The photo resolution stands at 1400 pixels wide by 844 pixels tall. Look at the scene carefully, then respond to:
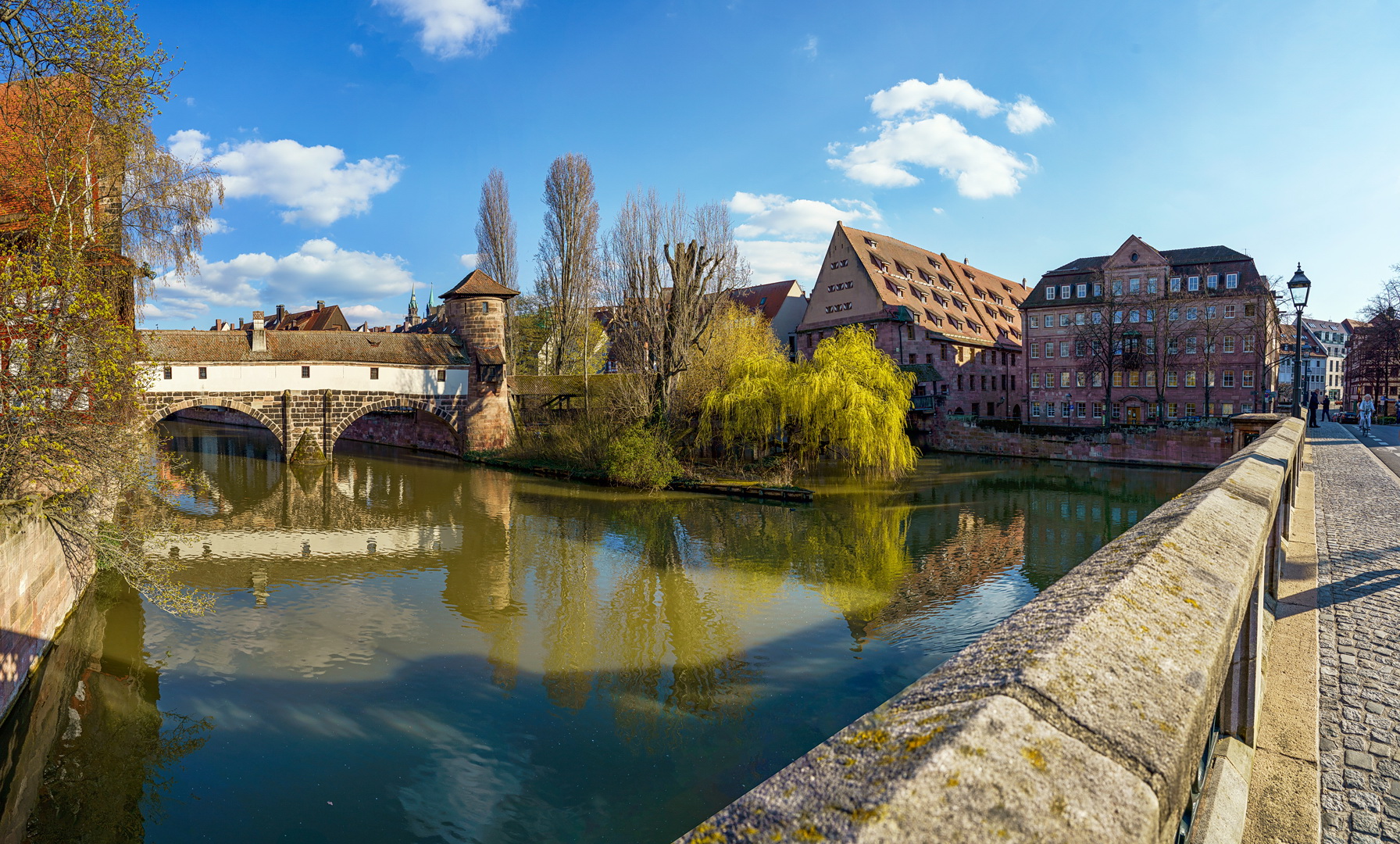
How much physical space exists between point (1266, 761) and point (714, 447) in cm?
2260

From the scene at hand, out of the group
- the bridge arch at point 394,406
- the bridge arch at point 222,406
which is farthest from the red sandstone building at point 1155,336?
the bridge arch at point 222,406

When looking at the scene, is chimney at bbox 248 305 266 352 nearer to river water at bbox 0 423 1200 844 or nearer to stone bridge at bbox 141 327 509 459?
stone bridge at bbox 141 327 509 459

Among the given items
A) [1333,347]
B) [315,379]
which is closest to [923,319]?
[315,379]

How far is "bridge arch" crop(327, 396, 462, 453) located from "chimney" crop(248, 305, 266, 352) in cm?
381

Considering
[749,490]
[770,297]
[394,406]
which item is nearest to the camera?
[749,490]

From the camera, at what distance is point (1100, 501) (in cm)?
2111

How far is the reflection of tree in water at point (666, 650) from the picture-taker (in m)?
7.47

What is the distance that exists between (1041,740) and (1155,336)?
41749 mm

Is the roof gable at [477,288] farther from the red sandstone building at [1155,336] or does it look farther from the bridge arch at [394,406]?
the red sandstone building at [1155,336]

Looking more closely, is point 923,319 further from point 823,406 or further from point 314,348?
point 314,348

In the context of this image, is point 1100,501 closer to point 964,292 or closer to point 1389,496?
point 1389,496

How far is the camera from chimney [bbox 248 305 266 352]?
27750 mm

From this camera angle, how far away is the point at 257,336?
27875mm

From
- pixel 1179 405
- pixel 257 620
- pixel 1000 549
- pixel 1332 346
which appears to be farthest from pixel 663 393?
pixel 1332 346
